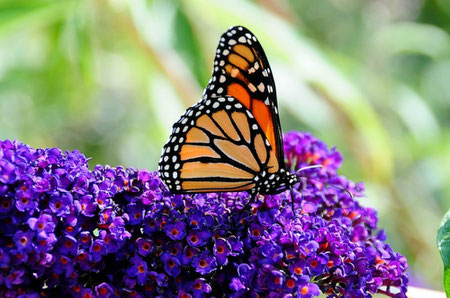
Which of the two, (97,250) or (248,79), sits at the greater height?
(248,79)

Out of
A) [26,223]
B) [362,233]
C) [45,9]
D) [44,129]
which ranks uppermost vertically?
[44,129]

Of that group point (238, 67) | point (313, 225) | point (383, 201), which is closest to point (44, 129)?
point (383, 201)

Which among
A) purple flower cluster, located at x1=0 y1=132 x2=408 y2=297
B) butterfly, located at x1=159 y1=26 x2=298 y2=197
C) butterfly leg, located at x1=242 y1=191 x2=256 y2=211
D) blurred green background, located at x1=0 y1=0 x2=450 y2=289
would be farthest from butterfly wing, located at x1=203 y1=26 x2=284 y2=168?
blurred green background, located at x1=0 y1=0 x2=450 y2=289

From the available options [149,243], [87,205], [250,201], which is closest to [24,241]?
[87,205]

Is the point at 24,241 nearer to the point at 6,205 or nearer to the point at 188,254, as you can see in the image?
the point at 6,205

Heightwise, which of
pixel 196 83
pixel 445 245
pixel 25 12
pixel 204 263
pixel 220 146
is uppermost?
pixel 196 83

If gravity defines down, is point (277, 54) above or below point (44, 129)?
below

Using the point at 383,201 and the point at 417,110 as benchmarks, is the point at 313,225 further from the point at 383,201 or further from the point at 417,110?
the point at 417,110
